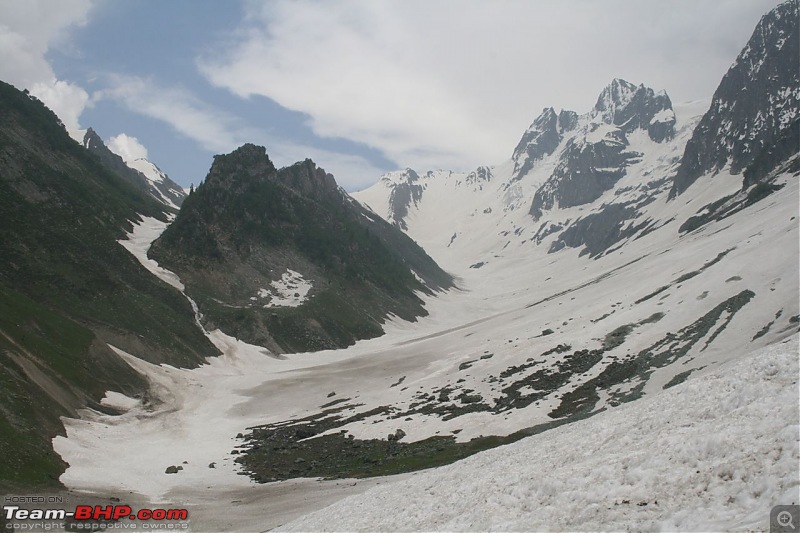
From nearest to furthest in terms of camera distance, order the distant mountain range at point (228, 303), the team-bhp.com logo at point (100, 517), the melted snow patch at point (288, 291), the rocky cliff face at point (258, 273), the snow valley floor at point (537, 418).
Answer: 1. the snow valley floor at point (537, 418)
2. the team-bhp.com logo at point (100, 517)
3. the distant mountain range at point (228, 303)
4. the rocky cliff face at point (258, 273)
5. the melted snow patch at point (288, 291)

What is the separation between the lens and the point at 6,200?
377 ft

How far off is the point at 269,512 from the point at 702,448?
2833cm

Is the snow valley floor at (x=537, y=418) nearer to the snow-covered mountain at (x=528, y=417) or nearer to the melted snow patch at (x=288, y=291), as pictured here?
Answer: the snow-covered mountain at (x=528, y=417)

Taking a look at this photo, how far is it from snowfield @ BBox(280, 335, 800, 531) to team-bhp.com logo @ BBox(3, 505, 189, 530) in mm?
12786

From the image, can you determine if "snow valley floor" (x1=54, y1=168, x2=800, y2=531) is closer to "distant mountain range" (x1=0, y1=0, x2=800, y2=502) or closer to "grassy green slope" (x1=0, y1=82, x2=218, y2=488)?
"distant mountain range" (x1=0, y1=0, x2=800, y2=502)

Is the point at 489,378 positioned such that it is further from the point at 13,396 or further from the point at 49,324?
the point at 49,324

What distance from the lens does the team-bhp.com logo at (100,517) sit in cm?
3023

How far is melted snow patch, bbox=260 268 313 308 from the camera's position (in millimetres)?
155762

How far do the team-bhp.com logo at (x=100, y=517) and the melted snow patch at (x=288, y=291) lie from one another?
115 meters

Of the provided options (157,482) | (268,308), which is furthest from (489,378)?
(268,308)

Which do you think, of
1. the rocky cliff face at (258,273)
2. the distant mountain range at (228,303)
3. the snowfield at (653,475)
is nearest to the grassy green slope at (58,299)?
the distant mountain range at (228,303)

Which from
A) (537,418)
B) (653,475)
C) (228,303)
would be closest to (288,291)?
(228,303)

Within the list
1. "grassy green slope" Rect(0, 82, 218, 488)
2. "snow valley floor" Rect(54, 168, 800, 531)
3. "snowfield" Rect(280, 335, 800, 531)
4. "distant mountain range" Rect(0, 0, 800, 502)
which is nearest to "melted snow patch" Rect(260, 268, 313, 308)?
"distant mountain range" Rect(0, 0, 800, 502)

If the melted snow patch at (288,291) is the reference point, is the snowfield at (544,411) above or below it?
below
